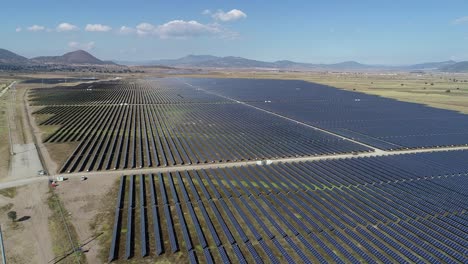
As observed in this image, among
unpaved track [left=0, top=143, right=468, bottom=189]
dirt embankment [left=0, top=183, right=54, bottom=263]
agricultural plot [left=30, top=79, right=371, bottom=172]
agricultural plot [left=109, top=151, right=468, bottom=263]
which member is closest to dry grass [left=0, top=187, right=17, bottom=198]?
dirt embankment [left=0, top=183, right=54, bottom=263]

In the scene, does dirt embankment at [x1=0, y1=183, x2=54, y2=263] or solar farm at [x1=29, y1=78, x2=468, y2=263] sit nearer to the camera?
dirt embankment at [x1=0, y1=183, x2=54, y2=263]

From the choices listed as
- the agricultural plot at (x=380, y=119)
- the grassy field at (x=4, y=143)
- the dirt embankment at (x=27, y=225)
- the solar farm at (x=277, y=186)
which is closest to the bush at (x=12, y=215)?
the dirt embankment at (x=27, y=225)

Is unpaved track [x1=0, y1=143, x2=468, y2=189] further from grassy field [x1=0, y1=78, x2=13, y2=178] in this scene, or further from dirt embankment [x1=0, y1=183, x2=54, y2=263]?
grassy field [x1=0, y1=78, x2=13, y2=178]

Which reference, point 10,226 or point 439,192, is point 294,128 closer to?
point 439,192

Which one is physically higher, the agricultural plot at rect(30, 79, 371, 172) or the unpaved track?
the agricultural plot at rect(30, 79, 371, 172)

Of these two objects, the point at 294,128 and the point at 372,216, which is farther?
the point at 294,128

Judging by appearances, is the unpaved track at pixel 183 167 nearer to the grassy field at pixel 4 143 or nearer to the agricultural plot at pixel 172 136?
the agricultural plot at pixel 172 136

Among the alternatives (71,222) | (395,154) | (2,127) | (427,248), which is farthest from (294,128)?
(2,127)
